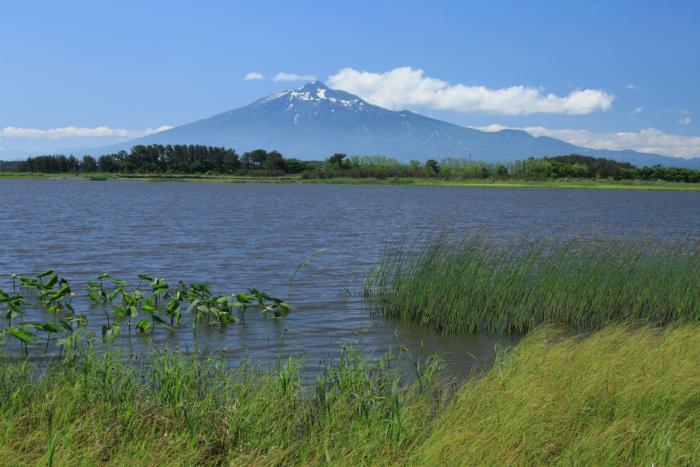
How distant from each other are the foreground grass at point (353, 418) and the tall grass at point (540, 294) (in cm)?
630

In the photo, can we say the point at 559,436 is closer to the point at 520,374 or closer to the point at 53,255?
the point at 520,374

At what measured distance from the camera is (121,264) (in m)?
26.6

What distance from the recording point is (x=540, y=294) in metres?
16.2

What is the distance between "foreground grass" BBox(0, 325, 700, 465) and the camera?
6.77m

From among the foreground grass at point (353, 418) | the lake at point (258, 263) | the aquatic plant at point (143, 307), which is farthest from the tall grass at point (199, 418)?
the aquatic plant at point (143, 307)

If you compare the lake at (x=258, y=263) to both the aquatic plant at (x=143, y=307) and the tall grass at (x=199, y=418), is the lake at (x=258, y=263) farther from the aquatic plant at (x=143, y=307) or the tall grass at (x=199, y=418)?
the tall grass at (x=199, y=418)

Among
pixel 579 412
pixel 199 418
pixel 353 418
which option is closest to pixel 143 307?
pixel 199 418

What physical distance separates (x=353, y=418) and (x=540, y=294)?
9283 millimetres

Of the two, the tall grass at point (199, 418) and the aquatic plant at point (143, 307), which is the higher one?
the tall grass at point (199, 418)

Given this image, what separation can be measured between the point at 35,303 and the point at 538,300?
1325cm

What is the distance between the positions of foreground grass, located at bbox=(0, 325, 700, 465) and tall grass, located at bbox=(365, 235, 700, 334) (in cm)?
630

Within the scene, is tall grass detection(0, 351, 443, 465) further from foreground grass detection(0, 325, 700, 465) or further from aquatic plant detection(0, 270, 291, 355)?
aquatic plant detection(0, 270, 291, 355)

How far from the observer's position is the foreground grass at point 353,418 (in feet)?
22.2

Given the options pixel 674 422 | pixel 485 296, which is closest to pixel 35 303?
pixel 485 296
